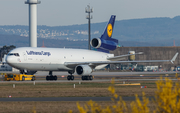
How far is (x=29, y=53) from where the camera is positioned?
47031 mm

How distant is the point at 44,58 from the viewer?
48.4 meters

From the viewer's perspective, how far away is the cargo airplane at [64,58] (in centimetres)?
4644

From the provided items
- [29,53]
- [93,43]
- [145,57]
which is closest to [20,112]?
[29,53]

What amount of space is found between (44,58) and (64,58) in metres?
4.16

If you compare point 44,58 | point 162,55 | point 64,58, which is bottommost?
point 44,58

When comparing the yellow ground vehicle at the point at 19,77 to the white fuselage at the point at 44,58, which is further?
the yellow ground vehicle at the point at 19,77

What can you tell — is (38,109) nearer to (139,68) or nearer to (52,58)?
(52,58)

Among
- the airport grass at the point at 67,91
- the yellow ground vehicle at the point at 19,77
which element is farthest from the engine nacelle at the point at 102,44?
the airport grass at the point at 67,91

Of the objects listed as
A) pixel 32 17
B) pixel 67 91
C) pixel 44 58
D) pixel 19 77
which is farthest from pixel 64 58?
pixel 32 17

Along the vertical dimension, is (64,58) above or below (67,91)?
above

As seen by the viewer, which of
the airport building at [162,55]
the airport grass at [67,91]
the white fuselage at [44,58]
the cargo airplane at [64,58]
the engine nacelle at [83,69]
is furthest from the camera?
the airport building at [162,55]

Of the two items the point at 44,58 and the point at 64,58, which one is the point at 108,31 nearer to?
the point at 64,58

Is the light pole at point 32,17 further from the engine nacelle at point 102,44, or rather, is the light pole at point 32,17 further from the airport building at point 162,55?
the engine nacelle at point 102,44

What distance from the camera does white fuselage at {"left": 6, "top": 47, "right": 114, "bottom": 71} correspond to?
4611cm
